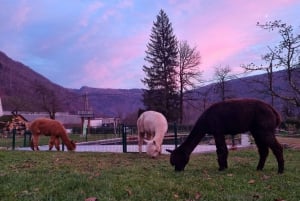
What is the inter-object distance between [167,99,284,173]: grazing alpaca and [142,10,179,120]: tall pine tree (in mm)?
47279

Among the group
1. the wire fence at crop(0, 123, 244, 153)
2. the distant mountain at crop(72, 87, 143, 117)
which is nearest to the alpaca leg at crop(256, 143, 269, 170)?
the wire fence at crop(0, 123, 244, 153)

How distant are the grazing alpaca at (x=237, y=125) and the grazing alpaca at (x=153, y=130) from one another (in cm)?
509

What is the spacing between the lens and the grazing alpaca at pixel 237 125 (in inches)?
366

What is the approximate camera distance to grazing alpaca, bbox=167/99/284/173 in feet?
30.5

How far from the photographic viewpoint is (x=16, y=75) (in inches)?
5340

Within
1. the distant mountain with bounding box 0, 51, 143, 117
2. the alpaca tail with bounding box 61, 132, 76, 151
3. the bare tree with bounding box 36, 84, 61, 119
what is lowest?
the alpaca tail with bounding box 61, 132, 76, 151

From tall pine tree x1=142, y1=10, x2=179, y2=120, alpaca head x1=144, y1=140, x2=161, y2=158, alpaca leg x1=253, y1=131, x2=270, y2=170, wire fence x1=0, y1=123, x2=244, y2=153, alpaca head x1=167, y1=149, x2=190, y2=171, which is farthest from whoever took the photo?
tall pine tree x1=142, y1=10, x2=179, y2=120

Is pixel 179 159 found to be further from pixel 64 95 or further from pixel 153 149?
pixel 64 95

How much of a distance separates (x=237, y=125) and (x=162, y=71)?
52.4 m

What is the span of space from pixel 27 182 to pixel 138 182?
1927 mm

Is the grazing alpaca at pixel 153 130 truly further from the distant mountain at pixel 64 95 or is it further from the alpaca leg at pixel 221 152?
the distant mountain at pixel 64 95

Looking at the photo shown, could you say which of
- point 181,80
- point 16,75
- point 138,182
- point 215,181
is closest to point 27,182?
point 138,182

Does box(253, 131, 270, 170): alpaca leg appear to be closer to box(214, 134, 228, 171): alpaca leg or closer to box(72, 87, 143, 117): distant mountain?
box(214, 134, 228, 171): alpaca leg

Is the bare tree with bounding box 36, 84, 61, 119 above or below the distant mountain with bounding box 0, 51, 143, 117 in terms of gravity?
below
